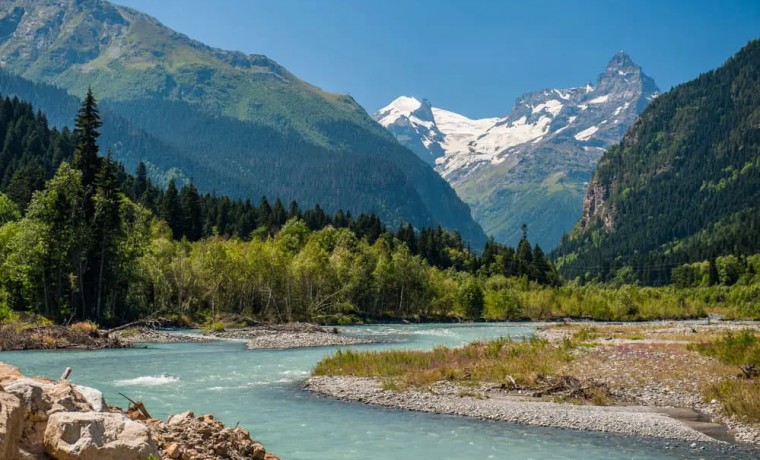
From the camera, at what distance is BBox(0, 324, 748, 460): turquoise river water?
76.3ft

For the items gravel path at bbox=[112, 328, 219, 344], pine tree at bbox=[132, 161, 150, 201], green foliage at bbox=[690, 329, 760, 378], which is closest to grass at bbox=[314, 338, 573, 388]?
green foliage at bbox=[690, 329, 760, 378]

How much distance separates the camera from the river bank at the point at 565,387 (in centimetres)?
2727

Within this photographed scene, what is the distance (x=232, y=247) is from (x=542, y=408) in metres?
88.8

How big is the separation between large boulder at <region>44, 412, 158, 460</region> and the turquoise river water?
9.57 metres

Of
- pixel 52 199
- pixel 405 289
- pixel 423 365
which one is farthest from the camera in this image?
pixel 405 289

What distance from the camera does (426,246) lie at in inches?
7470

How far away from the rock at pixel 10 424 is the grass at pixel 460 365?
80.3ft

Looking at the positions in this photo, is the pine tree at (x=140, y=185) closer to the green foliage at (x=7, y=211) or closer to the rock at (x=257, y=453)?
the green foliage at (x=7, y=211)

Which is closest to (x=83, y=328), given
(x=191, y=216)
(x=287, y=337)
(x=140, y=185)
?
(x=287, y=337)

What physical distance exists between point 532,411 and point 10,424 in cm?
2240

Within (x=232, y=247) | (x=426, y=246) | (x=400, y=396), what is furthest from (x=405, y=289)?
(x=400, y=396)

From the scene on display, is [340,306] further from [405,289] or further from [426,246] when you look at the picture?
[426,246]

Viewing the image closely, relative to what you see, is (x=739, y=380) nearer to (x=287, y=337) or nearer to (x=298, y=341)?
(x=298, y=341)

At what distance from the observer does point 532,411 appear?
29.1 metres
